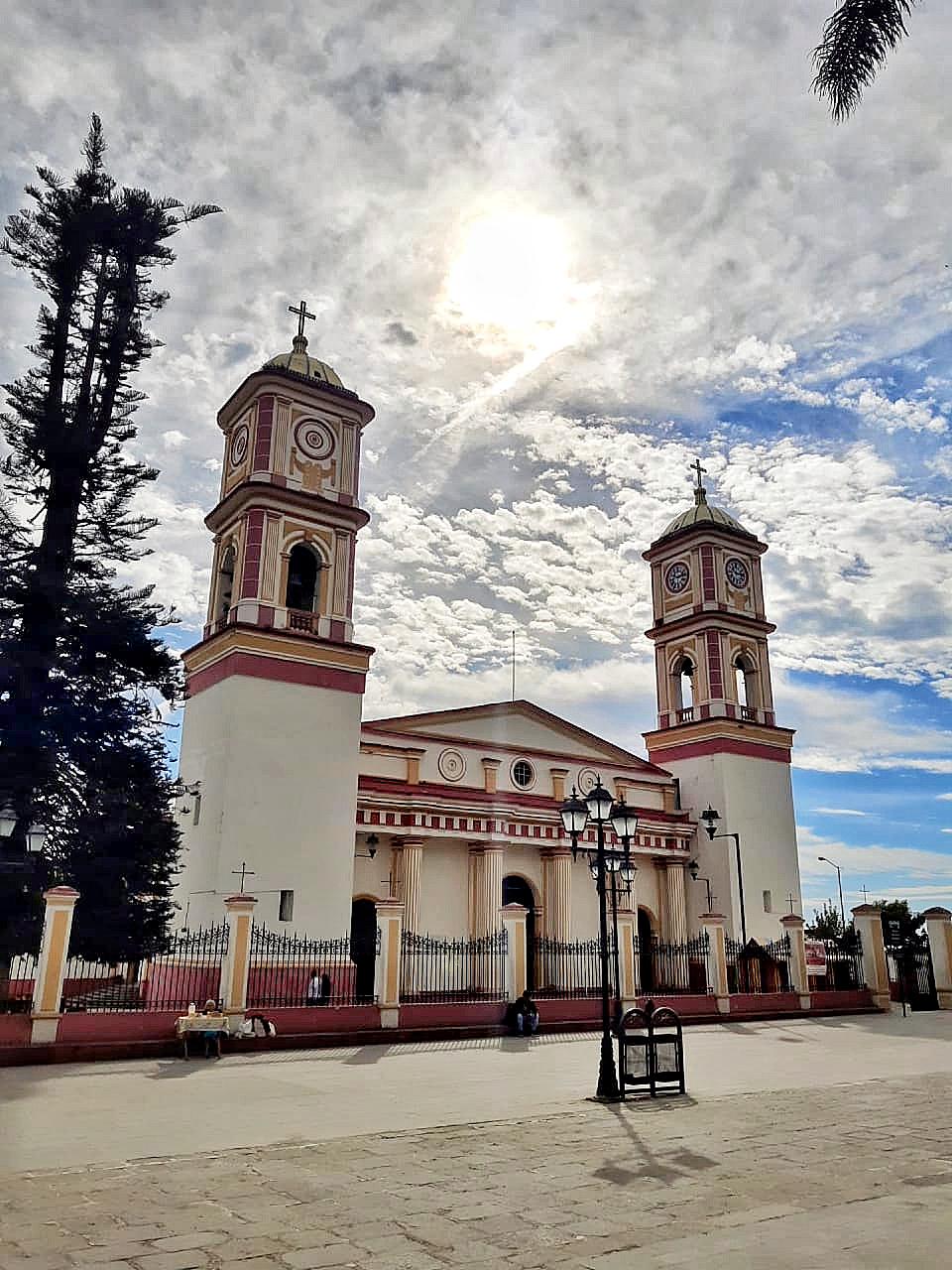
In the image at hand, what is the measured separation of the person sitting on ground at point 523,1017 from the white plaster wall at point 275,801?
4.51m

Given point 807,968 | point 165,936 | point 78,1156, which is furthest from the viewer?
point 807,968

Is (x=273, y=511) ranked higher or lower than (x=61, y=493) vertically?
higher

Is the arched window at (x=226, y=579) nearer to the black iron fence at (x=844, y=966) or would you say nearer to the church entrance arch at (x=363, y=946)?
the church entrance arch at (x=363, y=946)

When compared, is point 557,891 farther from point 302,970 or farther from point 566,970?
point 302,970

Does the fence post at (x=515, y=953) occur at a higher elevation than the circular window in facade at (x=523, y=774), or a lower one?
lower

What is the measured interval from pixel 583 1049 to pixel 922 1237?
11.7 meters

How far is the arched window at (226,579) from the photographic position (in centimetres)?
2428

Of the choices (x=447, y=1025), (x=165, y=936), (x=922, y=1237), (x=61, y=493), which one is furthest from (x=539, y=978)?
(x=922, y=1237)

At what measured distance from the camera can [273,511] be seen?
2317cm

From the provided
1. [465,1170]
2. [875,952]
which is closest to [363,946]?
[875,952]

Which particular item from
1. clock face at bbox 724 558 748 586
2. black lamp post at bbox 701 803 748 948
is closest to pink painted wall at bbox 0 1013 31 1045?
black lamp post at bbox 701 803 748 948

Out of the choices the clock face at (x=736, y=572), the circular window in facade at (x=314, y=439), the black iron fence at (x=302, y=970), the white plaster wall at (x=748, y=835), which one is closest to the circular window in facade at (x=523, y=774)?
the white plaster wall at (x=748, y=835)

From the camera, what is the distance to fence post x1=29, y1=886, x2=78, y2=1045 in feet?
45.5

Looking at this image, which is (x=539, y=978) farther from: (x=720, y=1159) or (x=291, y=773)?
(x=720, y=1159)
